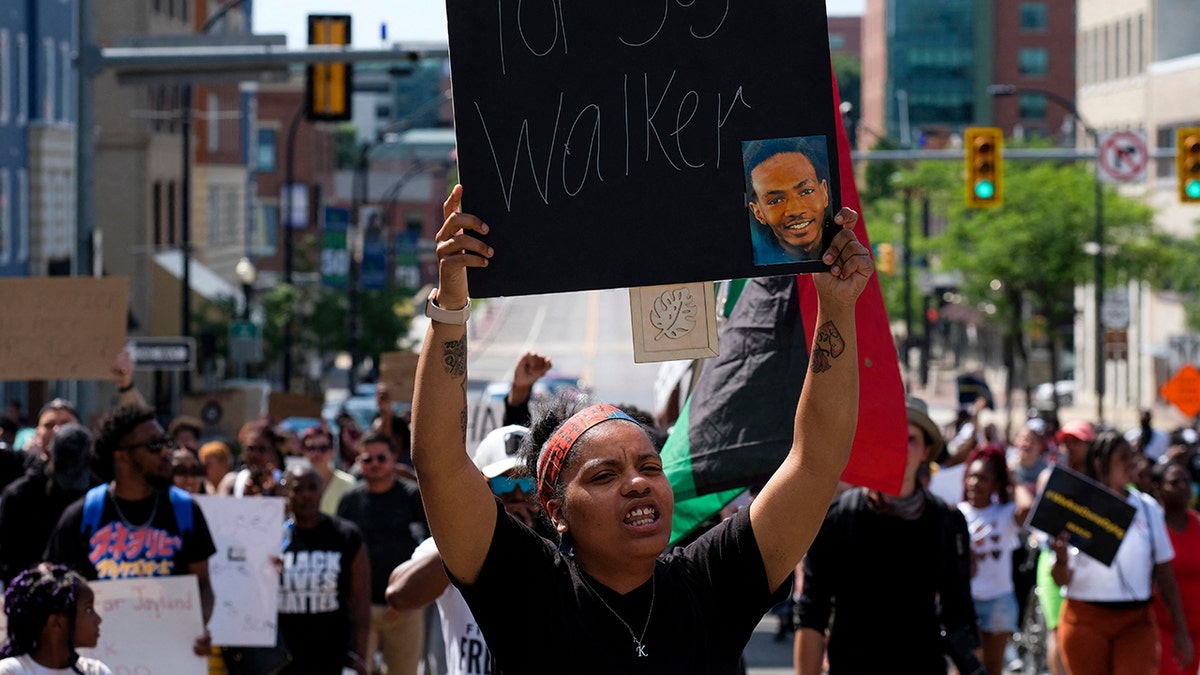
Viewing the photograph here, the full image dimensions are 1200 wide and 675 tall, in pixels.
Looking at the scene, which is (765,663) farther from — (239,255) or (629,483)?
(239,255)

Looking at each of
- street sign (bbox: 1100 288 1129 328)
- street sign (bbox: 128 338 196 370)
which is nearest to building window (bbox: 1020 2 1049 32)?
street sign (bbox: 1100 288 1129 328)

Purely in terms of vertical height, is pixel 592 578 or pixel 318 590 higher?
pixel 592 578

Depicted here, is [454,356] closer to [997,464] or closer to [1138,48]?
[997,464]

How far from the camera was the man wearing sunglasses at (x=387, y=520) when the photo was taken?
10.5m

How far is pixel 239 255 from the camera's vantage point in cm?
6384

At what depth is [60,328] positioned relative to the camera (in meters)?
11.8

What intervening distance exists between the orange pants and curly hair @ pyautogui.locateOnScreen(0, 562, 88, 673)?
17.8 ft

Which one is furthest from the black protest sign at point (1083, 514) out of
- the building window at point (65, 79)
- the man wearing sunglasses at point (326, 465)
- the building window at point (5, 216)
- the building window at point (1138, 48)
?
the building window at point (1138, 48)

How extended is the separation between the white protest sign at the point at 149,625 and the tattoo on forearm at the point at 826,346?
4.01 meters

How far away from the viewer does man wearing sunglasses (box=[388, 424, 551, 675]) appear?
634 centimetres

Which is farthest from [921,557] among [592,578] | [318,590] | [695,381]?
[592,578]

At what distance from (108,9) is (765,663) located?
36.1m

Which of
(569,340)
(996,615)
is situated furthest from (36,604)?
(569,340)

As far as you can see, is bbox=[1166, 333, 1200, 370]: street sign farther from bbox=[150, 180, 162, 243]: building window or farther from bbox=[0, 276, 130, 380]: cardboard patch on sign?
bbox=[0, 276, 130, 380]: cardboard patch on sign
